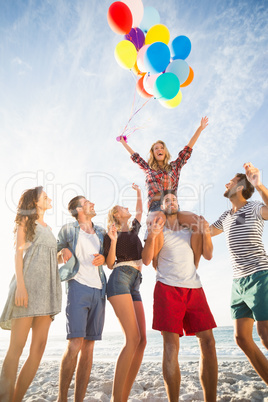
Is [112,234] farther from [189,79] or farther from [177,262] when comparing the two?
[189,79]

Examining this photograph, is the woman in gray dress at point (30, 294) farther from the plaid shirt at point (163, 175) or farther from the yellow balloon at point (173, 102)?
the yellow balloon at point (173, 102)

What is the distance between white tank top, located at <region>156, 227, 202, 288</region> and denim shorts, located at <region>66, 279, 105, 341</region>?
2.43ft

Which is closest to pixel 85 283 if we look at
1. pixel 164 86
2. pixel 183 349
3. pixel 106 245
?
pixel 106 245

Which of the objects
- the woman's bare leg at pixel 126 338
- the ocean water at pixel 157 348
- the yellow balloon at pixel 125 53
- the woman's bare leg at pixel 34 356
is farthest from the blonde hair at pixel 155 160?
the ocean water at pixel 157 348

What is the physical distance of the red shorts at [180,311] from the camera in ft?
8.57

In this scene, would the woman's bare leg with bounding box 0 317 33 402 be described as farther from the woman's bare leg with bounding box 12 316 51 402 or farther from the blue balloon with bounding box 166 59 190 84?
the blue balloon with bounding box 166 59 190 84

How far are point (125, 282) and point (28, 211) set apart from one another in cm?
131

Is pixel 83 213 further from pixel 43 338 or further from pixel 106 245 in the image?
pixel 43 338

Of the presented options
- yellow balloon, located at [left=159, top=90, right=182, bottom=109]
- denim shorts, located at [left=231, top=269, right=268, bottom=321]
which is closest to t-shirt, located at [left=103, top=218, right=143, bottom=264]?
denim shorts, located at [left=231, top=269, right=268, bottom=321]

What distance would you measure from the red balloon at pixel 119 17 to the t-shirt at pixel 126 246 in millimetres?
2979

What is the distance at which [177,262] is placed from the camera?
9.53 ft

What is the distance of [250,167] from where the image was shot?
2.93m

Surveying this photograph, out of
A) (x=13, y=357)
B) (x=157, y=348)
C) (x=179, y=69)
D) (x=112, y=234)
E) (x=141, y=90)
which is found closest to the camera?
(x=13, y=357)

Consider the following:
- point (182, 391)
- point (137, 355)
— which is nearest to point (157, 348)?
point (182, 391)
